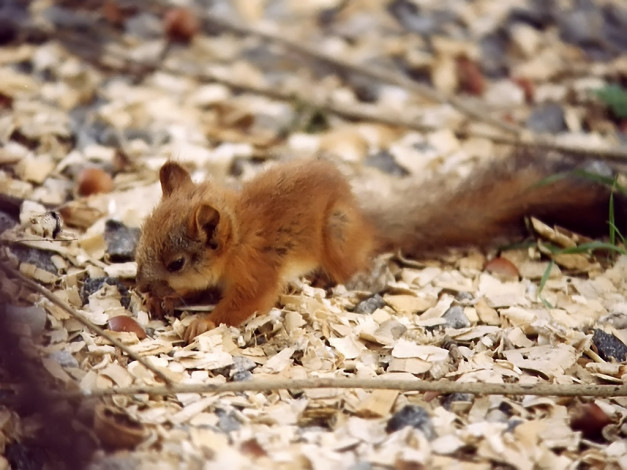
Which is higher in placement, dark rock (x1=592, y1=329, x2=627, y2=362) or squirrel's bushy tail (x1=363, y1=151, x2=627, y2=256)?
squirrel's bushy tail (x1=363, y1=151, x2=627, y2=256)

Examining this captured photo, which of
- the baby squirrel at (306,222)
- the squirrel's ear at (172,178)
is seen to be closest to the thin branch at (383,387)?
the baby squirrel at (306,222)

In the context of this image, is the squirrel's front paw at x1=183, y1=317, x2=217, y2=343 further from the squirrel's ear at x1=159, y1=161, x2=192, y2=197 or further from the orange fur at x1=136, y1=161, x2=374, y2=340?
the squirrel's ear at x1=159, y1=161, x2=192, y2=197

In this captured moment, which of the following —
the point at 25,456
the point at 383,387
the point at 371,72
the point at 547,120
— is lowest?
the point at 25,456

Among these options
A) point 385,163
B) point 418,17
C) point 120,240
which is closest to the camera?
point 120,240

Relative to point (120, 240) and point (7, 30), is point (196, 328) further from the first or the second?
point (7, 30)

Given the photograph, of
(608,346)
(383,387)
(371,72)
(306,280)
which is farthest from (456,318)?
(371,72)

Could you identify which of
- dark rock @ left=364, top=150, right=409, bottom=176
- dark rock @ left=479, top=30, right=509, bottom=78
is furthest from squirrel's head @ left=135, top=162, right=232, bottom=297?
dark rock @ left=479, top=30, right=509, bottom=78
